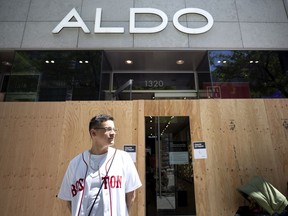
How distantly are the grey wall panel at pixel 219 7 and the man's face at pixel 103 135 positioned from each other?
518 centimetres

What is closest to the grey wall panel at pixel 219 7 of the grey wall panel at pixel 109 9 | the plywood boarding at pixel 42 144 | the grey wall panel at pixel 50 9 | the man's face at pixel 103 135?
the grey wall panel at pixel 109 9

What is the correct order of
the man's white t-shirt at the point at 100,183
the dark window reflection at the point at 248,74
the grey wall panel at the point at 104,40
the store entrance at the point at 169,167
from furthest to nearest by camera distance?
the grey wall panel at the point at 104,40
the dark window reflection at the point at 248,74
the store entrance at the point at 169,167
the man's white t-shirt at the point at 100,183

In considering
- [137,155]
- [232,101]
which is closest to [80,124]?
[137,155]

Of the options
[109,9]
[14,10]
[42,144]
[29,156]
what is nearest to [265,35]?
[109,9]

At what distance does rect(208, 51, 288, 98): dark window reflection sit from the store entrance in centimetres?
177

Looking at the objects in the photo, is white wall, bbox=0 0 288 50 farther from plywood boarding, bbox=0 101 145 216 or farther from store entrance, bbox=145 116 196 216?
store entrance, bbox=145 116 196 216

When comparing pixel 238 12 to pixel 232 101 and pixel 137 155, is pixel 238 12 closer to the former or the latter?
pixel 232 101

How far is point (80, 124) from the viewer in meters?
4.17

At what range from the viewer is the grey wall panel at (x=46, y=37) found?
17.8 ft

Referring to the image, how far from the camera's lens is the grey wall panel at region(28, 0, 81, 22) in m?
5.67

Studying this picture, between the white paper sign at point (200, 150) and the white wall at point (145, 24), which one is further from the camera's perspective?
the white wall at point (145, 24)

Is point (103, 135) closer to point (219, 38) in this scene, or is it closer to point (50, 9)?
point (219, 38)

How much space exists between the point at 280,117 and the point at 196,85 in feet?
7.78

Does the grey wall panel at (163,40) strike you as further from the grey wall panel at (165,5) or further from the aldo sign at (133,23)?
the grey wall panel at (165,5)
